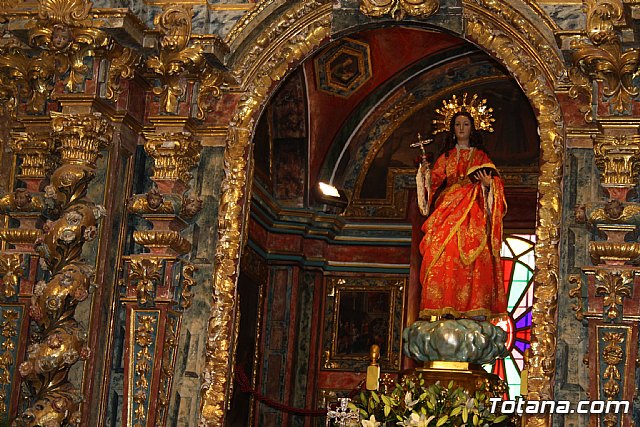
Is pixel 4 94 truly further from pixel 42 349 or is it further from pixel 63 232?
pixel 42 349

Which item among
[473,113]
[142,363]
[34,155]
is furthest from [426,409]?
[473,113]

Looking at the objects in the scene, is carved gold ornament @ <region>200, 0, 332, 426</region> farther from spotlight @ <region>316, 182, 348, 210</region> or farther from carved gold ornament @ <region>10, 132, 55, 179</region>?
spotlight @ <region>316, 182, 348, 210</region>

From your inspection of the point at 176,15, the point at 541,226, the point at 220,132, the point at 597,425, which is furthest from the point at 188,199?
the point at 597,425

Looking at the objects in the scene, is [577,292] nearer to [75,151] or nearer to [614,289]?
[614,289]

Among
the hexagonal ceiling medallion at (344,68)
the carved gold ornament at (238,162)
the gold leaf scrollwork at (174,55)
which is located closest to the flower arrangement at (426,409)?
the carved gold ornament at (238,162)

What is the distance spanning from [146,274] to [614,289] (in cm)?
360

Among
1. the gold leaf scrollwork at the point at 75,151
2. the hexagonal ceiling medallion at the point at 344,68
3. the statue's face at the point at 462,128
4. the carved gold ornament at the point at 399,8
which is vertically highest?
the hexagonal ceiling medallion at the point at 344,68

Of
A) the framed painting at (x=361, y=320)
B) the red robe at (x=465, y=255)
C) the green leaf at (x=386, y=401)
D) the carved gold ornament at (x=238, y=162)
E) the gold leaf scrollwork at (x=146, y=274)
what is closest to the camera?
the green leaf at (x=386, y=401)

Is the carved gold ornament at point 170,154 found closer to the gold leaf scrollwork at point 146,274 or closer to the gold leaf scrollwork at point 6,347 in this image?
the gold leaf scrollwork at point 146,274

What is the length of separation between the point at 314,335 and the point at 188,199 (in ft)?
12.3

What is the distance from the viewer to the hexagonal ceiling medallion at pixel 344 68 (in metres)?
13.8

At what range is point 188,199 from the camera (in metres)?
10.7

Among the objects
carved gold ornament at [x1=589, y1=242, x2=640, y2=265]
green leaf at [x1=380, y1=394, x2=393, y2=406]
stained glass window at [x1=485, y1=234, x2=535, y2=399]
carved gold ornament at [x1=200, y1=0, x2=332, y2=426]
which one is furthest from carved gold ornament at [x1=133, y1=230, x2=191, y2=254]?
stained glass window at [x1=485, y1=234, x2=535, y2=399]

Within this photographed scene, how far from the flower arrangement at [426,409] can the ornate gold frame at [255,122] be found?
31.1 inches
